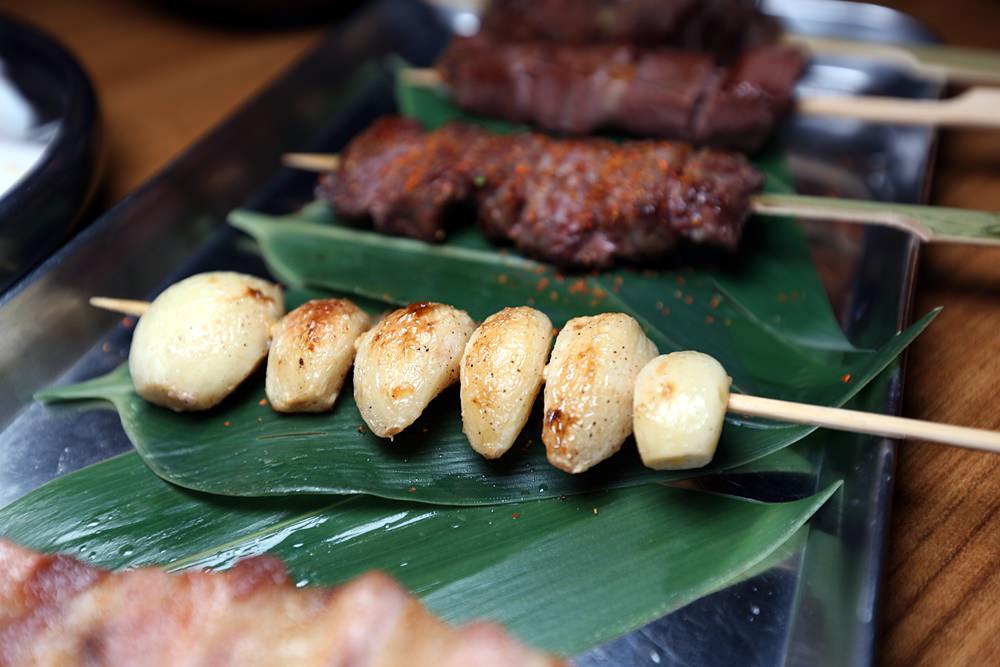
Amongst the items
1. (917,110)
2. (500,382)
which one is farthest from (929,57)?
(500,382)

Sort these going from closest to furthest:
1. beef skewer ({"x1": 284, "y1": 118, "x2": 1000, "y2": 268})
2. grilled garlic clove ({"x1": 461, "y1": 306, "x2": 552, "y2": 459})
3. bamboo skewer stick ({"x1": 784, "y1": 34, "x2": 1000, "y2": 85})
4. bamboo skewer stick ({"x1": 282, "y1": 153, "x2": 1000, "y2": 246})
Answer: grilled garlic clove ({"x1": 461, "y1": 306, "x2": 552, "y2": 459})
bamboo skewer stick ({"x1": 282, "y1": 153, "x2": 1000, "y2": 246})
beef skewer ({"x1": 284, "y1": 118, "x2": 1000, "y2": 268})
bamboo skewer stick ({"x1": 784, "y1": 34, "x2": 1000, "y2": 85})

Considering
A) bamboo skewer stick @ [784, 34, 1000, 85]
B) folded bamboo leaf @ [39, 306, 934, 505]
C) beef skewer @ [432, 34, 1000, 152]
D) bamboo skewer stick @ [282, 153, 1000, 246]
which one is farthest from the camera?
bamboo skewer stick @ [784, 34, 1000, 85]

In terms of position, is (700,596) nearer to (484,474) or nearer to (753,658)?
(753,658)

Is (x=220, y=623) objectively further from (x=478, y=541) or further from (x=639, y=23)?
(x=639, y=23)

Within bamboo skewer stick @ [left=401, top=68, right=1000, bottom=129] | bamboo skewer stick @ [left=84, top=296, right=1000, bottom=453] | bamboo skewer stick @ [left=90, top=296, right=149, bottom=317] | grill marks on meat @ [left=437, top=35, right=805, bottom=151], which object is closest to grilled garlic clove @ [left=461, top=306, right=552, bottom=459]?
bamboo skewer stick @ [left=84, top=296, right=1000, bottom=453]

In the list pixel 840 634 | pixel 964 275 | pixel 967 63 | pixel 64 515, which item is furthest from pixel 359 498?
pixel 967 63

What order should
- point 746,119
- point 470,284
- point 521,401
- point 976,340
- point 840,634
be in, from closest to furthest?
point 840,634, point 521,401, point 976,340, point 470,284, point 746,119

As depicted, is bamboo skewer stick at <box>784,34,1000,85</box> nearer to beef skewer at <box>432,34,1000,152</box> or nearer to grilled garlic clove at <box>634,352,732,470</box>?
beef skewer at <box>432,34,1000,152</box>
